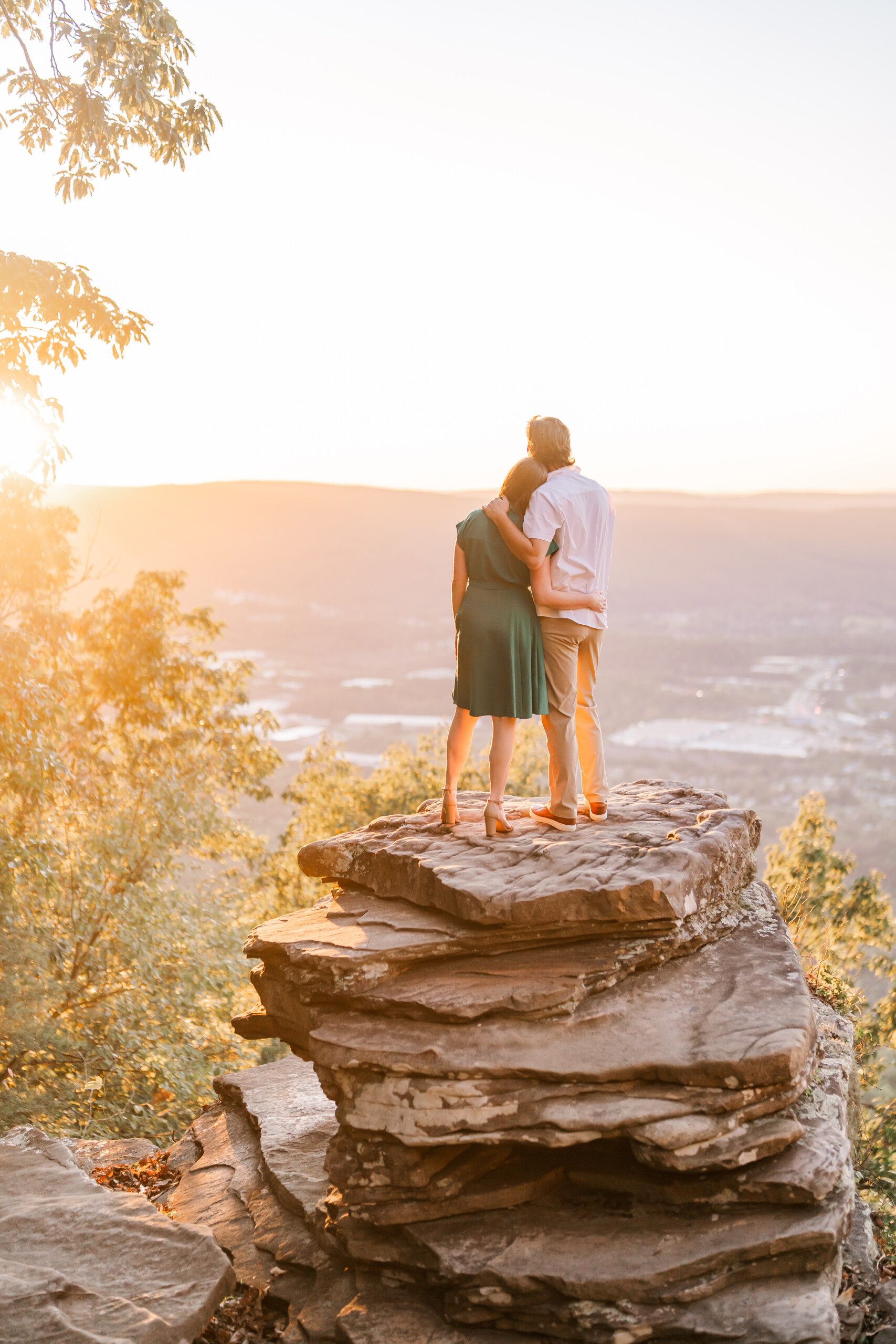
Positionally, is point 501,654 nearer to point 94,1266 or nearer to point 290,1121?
point 290,1121

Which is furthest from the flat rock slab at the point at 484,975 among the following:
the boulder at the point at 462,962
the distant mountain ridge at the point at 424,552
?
the distant mountain ridge at the point at 424,552

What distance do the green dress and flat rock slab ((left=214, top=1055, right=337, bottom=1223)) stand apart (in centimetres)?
359

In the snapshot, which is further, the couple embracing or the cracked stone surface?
the couple embracing

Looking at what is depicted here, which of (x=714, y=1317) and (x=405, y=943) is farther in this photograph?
(x=405, y=943)

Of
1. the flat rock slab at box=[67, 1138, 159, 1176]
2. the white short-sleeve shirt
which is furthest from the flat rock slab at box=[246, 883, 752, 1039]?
the flat rock slab at box=[67, 1138, 159, 1176]

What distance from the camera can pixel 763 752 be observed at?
313 feet

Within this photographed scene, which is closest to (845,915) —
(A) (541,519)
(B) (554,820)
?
(B) (554,820)

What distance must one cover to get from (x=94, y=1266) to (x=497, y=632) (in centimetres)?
470

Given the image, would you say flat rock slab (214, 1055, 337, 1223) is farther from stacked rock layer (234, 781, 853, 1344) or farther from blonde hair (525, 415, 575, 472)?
blonde hair (525, 415, 575, 472)

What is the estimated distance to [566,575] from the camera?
21.1 ft

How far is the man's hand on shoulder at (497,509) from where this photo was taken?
6324 mm

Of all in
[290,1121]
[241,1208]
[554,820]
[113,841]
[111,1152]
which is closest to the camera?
[241,1208]

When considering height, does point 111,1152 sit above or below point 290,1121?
below

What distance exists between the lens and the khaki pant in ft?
21.8
